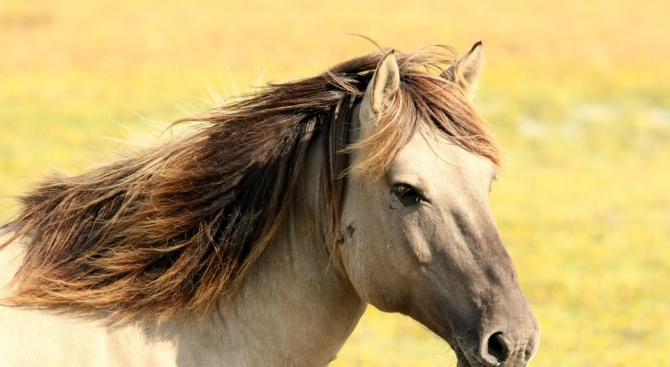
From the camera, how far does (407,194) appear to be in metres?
3.26

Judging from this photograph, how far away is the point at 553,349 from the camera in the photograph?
30.6ft

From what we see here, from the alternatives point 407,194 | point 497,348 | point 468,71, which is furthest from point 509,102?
point 497,348

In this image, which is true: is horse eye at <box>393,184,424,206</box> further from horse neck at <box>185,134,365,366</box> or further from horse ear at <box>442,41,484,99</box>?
horse ear at <box>442,41,484,99</box>

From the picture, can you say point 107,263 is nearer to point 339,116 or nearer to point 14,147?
point 339,116

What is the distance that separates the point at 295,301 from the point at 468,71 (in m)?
1.20

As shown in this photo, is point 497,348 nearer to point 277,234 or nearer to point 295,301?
point 295,301

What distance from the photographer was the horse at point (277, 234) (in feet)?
10.6

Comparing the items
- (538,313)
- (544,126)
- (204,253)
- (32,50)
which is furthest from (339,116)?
(32,50)

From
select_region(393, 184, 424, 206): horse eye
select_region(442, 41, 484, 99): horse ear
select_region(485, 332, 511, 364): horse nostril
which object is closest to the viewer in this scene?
select_region(485, 332, 511, 364): horse nostril

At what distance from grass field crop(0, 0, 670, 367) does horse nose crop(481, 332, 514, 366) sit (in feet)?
2.51

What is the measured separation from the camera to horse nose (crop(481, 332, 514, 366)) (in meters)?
3.10

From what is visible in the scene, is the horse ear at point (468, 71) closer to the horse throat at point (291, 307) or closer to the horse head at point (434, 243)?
the horse head at point (434, 243)

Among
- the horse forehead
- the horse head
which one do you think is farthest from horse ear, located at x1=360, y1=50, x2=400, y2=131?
the horse forehead

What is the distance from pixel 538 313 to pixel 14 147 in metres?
10.8
